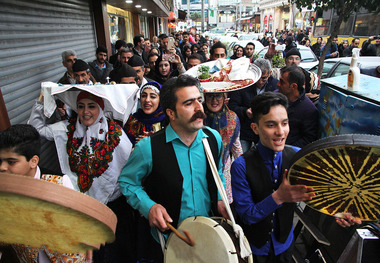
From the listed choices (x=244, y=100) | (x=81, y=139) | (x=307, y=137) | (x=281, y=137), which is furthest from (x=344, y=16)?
(x=81, y=139)

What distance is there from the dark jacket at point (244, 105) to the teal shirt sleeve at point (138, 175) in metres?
2.31

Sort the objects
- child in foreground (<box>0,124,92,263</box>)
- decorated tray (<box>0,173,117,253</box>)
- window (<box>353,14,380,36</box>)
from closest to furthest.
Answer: decorated tray (<box>0,173,117,253</box>) < child in foreground (<box>0,124,92,263</box>) < window (<box>353,14,380,36</box>)

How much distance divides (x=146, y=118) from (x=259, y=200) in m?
1.64

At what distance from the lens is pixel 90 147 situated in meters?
2.36

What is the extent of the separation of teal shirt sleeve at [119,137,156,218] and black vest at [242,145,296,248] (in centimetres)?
67

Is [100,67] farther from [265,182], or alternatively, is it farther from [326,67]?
[326,67]

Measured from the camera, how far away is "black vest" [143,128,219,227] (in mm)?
1784

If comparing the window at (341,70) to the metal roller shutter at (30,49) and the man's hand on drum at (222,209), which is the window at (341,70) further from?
the metal roller shutter at (30,49)

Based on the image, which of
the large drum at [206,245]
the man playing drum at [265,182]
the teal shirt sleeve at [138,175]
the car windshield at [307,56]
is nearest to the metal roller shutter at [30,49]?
the teal shirt sleeve at [138,175]

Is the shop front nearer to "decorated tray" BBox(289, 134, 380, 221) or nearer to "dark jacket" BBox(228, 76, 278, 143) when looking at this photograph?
"dark jacket" BBox(228, 76, 278, 143)

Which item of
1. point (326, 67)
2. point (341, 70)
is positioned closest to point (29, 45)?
point (341, 70)

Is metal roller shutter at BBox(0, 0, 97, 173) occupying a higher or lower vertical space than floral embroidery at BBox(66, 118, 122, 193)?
higher

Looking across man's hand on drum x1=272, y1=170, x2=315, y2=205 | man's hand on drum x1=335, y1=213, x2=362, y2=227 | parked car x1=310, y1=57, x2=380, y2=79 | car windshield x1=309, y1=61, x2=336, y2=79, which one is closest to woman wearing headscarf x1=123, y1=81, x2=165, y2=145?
man's hand on drum x1=272, y1=170, x2=315, y2=205

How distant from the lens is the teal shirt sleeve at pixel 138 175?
1.77 meters
